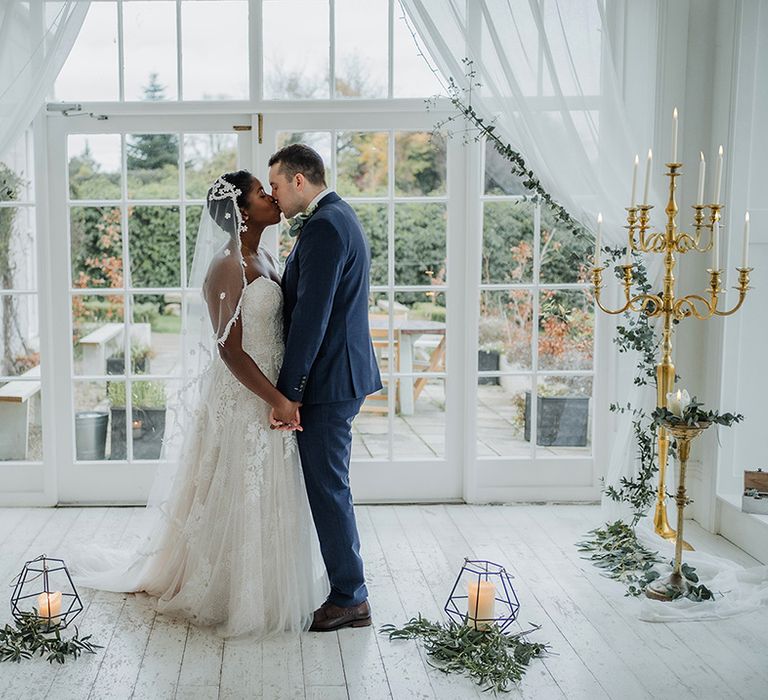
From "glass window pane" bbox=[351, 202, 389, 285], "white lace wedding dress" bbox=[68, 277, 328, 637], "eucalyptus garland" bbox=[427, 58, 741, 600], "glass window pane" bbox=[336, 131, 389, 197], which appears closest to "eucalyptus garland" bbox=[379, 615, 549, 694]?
"white lace wedding dress" bbox=[68, 277, 328, 637]

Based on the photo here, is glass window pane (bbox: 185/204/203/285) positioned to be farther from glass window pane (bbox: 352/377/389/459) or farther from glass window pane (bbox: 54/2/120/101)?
glass window pane (bbox: 352/377/389/459)

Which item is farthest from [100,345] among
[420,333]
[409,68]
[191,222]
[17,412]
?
[409,68]

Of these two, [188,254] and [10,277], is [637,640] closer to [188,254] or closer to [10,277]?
[188,254]

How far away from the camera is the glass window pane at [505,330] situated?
193 inches

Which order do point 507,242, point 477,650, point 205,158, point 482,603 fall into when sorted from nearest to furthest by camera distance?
1. point 477,650
2. point 482,603
3. point 205,158
4. point 507,242

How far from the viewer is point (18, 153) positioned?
4699 mm

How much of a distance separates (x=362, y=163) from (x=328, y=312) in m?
1.70

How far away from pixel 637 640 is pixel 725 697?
0.45 meters

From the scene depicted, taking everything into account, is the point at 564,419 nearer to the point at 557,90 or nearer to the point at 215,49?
the point at 557,90

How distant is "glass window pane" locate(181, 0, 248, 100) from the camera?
465 cm

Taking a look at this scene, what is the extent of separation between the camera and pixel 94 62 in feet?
15.3

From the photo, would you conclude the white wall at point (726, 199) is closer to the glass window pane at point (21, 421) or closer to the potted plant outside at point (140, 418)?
the potted plant outside at point (140, 418)

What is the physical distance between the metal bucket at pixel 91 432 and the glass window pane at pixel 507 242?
79.8 inches

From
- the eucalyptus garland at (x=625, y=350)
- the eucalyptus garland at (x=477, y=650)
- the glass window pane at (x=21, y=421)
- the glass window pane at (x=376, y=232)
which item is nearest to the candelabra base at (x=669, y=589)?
the eucalyptus garland at (x=625, y=350)
